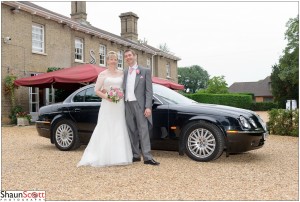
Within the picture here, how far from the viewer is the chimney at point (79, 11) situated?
24453 mm

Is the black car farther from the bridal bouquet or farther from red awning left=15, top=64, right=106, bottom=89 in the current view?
red awning left=15, top=64, right=106, bottom=89

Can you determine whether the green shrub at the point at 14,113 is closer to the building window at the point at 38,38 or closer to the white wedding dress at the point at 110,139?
the building window at the point at 38,38

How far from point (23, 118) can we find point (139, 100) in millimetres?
10724

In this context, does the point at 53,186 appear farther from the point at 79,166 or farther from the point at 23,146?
the point at 23,146

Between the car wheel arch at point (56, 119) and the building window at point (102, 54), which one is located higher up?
the building window at point (102, 54)

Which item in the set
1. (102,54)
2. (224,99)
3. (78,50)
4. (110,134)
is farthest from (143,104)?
(224,99)

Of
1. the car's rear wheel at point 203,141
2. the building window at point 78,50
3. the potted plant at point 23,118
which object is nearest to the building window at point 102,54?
the building window at point 78,50

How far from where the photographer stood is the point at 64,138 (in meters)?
7.50

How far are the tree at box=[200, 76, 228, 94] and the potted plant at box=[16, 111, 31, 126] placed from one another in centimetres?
3427

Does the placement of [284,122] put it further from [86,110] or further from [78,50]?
[78,50]

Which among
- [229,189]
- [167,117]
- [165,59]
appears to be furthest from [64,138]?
[165,59]

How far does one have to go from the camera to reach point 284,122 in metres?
11.0

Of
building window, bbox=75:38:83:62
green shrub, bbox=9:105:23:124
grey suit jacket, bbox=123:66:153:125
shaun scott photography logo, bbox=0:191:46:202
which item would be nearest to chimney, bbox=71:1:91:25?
building window, bbox=75:38:83:62

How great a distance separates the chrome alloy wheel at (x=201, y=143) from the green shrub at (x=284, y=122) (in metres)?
5.84
